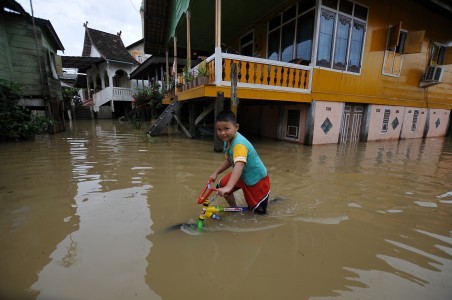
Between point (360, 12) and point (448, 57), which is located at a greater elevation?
point (360, 12)

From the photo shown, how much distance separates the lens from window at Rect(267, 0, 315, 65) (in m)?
7.43

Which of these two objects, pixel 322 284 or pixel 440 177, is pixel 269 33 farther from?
pixel 322 284

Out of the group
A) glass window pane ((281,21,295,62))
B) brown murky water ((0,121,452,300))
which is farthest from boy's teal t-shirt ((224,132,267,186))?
glass window pane ((281,21,295,62))

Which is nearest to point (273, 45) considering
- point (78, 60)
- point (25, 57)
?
point (25, 57)

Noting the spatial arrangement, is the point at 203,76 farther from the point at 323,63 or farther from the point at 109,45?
the point at 109,45

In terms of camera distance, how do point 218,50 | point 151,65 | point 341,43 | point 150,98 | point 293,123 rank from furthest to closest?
point 151,65
point 150,98
point 293,123
point 341,43
point 218,50

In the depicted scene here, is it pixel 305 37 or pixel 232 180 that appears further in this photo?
pixel 305 37

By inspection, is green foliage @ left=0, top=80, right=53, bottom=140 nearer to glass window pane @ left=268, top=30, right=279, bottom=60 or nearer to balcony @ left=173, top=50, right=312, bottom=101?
balcony @ left=173, top=50, right=312, bottom=101

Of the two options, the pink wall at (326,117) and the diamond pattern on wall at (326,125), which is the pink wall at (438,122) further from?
the diamond pattern on wall at (326,125)

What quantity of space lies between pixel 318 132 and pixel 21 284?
801cm

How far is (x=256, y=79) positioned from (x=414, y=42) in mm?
6928

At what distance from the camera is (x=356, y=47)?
807 cm

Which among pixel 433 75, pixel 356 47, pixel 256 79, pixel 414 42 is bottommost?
pixel 256 79

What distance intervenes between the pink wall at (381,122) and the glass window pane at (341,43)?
247 centimetres
